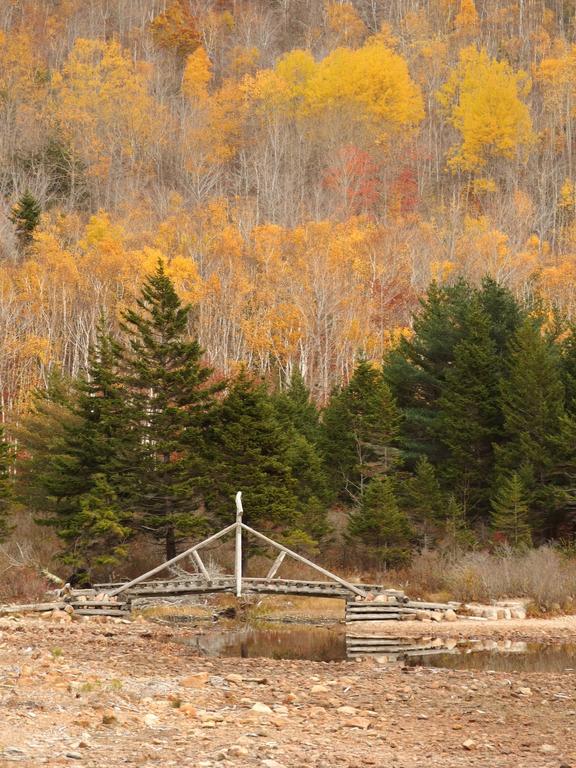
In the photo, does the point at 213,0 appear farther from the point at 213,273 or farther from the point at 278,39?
the point at 213,273

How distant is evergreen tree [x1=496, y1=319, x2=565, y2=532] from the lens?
1419 inches

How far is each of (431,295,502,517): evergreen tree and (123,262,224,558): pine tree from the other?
27.8 feet

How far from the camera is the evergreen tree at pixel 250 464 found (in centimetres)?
3366

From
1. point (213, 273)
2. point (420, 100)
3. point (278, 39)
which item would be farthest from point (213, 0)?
point (213, 273)

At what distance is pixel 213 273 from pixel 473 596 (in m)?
35.9

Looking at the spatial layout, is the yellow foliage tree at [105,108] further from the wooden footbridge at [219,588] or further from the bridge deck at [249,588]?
the bridge deck at [249,588]

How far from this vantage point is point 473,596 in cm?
3195

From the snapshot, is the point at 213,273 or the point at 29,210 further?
the point at 29,210

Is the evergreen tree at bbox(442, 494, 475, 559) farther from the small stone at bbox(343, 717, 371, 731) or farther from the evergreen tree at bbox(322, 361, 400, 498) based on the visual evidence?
the small stone at bbox(343, 717, 371, 731)

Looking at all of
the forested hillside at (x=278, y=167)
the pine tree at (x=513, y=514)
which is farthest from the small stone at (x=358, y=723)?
the forested hillside at (x=278, y=167)

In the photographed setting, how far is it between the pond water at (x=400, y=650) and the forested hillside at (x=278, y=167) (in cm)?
2810

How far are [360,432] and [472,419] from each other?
151 inches

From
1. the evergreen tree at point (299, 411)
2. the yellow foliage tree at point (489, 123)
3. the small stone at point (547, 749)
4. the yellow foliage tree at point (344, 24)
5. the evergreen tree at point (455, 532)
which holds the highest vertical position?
the yellow foliage tree at point (344, 24)

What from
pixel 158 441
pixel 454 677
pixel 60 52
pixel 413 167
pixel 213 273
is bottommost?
pixel 454 677
